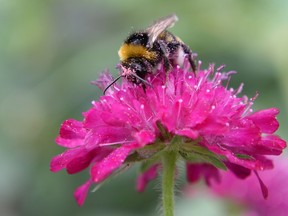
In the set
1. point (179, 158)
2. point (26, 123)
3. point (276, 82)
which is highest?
point (179, 158)

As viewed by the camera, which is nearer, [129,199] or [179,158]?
[179,158]

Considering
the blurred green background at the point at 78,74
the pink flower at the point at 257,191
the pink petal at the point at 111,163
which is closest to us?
the pink petal at the point at 111,163

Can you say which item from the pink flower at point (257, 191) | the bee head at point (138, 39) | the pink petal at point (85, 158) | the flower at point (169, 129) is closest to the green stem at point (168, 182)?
the flower at point (169, 129)

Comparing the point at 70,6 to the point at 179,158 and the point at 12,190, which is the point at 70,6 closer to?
the point at 12,190

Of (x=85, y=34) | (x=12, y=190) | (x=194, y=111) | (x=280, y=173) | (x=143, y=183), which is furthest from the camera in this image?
(x=85, y=34)

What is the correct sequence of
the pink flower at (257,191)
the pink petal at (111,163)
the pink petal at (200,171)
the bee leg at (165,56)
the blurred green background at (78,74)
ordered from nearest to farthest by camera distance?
the pink petal at (111,163) < the bee leg at (165,56) < the pink petal at (200,171) < the pink flower at (257,191) < the blurred green background at (78,74)

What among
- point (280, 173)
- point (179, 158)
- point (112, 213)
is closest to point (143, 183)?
point (179, 158)

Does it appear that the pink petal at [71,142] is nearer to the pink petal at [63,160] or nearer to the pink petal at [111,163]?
the pink petal at [63,160]
